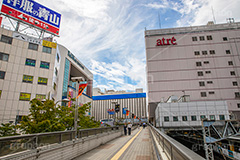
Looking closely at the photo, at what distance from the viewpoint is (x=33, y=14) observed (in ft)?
114

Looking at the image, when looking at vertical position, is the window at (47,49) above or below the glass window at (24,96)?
above

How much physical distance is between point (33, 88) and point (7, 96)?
467cm

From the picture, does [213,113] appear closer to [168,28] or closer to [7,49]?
[168,28]

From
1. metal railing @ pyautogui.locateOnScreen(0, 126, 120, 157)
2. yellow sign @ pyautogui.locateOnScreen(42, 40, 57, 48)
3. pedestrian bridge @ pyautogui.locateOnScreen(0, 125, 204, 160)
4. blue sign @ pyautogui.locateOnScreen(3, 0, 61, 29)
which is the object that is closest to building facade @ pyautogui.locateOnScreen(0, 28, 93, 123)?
yellow sign @ pyautogui.locateOnScreen(42, 40, 57, 48)

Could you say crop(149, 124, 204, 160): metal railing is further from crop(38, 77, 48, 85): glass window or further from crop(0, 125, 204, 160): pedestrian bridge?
crop(38, 77, 48, 85): glass window

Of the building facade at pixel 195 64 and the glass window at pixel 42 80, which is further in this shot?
the building facade at pixel 195 64

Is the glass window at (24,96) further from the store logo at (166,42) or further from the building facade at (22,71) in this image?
the store logo at (166,42)

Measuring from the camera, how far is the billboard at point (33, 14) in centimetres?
3162

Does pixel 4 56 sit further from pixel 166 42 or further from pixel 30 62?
pixel 166 42

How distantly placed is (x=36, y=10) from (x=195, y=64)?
4753 cm

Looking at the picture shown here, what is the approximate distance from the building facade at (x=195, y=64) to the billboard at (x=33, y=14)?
30039mm

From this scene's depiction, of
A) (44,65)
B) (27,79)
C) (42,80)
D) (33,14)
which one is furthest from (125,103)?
(33,14)

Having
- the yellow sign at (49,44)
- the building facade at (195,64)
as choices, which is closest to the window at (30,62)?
the yellow sign at (49,44)

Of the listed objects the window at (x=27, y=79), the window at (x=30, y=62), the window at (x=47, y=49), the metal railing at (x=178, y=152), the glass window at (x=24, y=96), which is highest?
the window at (x=47, y=49)
